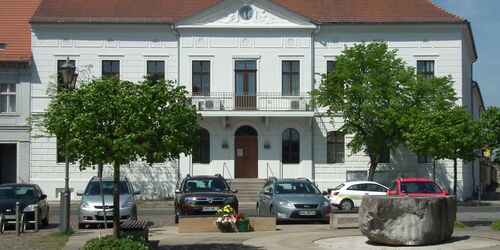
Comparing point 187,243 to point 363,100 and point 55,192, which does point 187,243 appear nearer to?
point 363,100

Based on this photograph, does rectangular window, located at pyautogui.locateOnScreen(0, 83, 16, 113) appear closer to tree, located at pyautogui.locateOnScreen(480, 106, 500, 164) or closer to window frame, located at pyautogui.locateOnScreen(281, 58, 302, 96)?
window frame, located at pyautogui.locateOnScreen(281, 58, 302, 96)

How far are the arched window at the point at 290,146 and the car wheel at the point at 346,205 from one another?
382 inches

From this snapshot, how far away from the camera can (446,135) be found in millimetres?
35406

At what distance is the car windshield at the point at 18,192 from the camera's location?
27062 millimetres

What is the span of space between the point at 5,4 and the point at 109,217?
27669mm

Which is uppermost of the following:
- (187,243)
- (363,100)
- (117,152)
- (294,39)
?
(294,39)

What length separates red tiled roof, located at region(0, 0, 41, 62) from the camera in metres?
44.2

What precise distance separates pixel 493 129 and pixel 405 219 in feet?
87.5

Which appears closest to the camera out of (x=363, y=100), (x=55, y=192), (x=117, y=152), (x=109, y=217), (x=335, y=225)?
(x=117, y=152)

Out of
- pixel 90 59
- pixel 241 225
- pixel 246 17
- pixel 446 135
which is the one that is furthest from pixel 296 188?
pixel 90 59

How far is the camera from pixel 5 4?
4944cm

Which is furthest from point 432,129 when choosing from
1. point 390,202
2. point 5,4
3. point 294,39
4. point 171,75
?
point 5,4

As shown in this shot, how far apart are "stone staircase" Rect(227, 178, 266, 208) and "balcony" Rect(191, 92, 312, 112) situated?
400cm

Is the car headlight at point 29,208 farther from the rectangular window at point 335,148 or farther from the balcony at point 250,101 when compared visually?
the rectangular window at point 335,148
